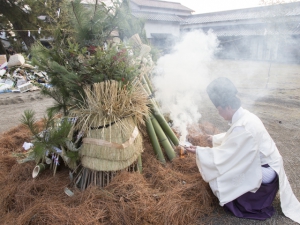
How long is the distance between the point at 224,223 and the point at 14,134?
4.09m

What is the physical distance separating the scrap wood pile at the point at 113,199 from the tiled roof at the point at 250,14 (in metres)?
8.11

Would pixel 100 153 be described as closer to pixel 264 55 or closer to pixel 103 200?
pixel 103 200

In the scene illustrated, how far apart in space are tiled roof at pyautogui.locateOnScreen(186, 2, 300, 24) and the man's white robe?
7837 mm

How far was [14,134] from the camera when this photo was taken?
4715 millimetres

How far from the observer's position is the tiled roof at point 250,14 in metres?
8.70

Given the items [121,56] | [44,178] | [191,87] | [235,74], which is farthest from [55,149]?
[235,74]

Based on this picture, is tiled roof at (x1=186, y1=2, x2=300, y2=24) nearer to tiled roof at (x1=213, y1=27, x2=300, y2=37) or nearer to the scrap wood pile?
tiled roof at (x1=213, y1=27, x2=300, y2=37)

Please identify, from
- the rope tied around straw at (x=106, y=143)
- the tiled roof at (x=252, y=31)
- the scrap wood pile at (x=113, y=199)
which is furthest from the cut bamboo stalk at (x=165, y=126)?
the tiled roof at (x=252, y=31)

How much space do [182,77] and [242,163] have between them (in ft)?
8.60

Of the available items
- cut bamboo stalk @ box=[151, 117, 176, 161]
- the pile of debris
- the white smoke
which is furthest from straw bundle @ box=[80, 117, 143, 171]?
the pile of debris

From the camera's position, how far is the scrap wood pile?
2393 mm

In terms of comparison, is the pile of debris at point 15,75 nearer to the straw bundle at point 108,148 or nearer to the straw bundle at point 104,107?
the straw bundle at point 104,107

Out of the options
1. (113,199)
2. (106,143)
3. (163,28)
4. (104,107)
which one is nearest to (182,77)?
(104,107)

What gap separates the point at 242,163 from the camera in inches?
99.6
